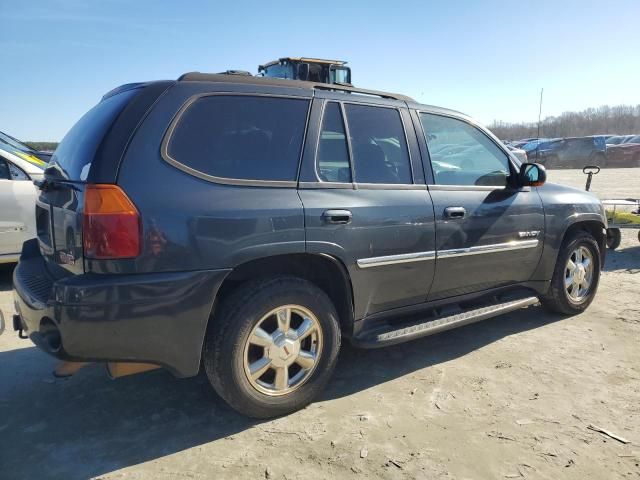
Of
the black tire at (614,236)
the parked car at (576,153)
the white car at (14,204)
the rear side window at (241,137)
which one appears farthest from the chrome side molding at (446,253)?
the parked car at (576,153)

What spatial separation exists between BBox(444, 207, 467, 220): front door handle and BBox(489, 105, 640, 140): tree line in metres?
60.1

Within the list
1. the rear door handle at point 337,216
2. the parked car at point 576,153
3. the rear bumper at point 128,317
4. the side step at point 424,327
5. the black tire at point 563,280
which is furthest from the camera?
the parked car at point 576,153

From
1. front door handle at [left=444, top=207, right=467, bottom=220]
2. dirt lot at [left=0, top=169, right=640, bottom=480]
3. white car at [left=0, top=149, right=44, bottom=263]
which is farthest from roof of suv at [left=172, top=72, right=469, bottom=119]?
white car at [left=0, top=149, right=44, bottom=263]

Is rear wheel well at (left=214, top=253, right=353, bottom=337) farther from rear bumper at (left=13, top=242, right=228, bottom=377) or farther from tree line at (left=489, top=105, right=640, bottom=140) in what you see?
tree line at (left=489, top=105, right=640, bottom=140)

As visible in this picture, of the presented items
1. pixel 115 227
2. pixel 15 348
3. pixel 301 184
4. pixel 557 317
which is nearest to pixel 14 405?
pixel 15 348

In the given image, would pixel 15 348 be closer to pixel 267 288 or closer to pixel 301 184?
pixel 267 288

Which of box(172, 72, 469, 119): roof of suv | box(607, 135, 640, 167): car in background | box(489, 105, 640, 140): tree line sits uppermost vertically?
box(489, 105, 640, 140): tree line

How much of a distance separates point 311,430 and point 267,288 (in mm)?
856

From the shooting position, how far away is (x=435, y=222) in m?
3.45

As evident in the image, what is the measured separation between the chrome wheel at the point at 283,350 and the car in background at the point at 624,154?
28196 millimetres

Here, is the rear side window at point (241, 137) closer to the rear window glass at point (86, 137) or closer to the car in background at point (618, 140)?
the rear window glass at point (86, 137)

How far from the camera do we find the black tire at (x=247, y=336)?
A: 2668 mm

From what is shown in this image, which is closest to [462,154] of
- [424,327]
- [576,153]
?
[424,327]

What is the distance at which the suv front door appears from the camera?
3576mm
